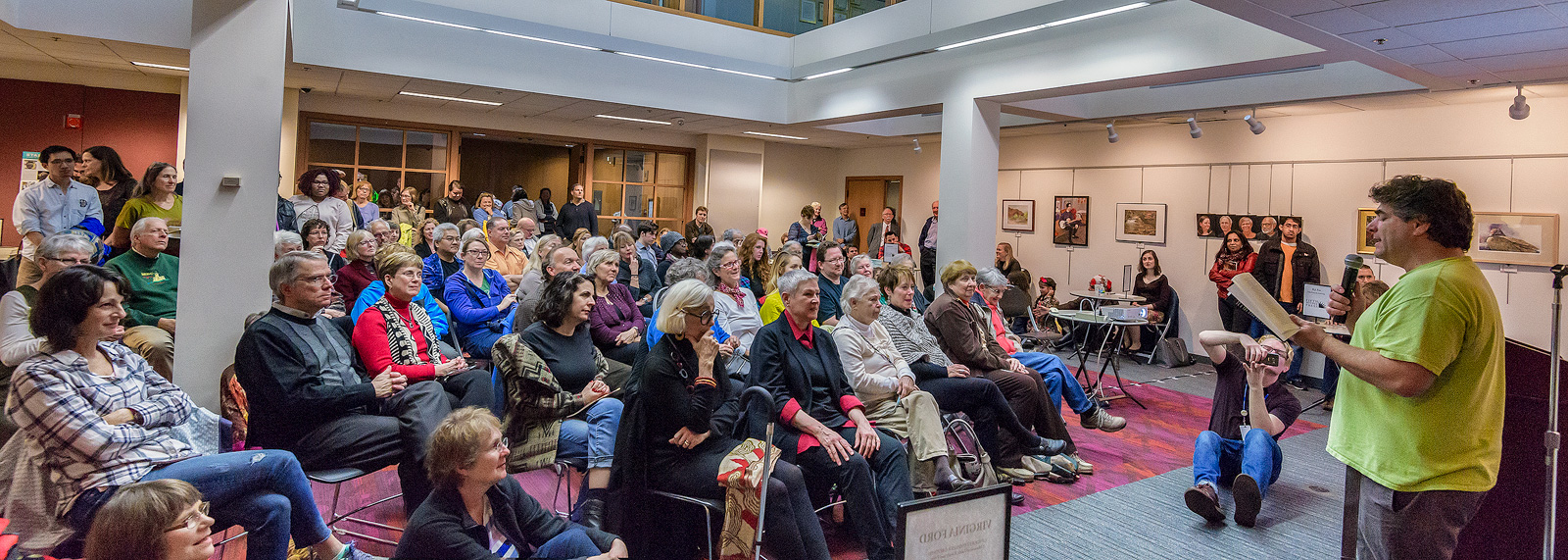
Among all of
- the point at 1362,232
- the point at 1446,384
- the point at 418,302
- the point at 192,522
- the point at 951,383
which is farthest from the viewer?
the point at 1362,232

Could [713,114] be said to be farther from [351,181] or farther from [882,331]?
[882,331]

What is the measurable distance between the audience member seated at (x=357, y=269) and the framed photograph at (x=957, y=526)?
3.63m

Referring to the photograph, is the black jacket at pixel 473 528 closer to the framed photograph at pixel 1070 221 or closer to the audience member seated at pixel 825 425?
the audience member seated at pixel 825 425

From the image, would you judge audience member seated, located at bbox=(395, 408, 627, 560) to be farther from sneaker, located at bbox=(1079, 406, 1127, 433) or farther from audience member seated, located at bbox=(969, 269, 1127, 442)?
sneaker, located at bbox=(1079, 406, 1127, 433)

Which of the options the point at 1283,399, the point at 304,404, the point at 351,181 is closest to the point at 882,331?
the point at 1283,399

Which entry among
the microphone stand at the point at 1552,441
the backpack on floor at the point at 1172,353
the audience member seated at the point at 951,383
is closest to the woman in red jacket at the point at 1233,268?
the backpack on floor at the point at 1172,353

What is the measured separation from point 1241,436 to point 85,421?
4792 millimetres

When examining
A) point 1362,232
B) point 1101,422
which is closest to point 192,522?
point 1101,422

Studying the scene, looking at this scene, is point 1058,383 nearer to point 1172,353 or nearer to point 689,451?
point 689,451

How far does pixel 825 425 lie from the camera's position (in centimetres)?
346

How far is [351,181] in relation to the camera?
1082cm

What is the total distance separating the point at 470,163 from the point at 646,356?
48.3ft

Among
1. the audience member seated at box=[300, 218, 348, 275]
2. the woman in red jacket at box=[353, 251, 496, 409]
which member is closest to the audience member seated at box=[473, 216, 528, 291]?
the audience member seated at box=[300, 218, 348, 275]

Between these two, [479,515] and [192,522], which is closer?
[192,522]
